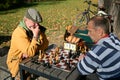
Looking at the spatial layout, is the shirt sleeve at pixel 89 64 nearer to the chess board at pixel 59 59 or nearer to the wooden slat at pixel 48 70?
the chess board at pixel 59 59

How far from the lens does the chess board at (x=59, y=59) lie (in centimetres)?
339

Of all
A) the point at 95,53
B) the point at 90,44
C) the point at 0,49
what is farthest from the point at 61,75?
the point at 0,49

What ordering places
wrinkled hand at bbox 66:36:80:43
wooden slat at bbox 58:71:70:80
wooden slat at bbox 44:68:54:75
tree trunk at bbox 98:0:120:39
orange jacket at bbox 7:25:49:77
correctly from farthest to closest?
tree trunk at bbox 98:0:120:39 → wrinkled hand at bbox 66:36:80:43 → orange jacket at bbox 7:25:49:77 → wooden slat at bbox 44:68:54:75 → wooden slat at bbox 58:71:70:80

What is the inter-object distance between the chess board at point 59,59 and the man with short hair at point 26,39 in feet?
0.71

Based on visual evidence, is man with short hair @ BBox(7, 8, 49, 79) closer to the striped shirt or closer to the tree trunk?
the striped shirt

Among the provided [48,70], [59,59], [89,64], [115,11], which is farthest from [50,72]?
[115,11]

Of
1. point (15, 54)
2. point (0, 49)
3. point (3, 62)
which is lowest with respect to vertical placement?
point (0, 49)

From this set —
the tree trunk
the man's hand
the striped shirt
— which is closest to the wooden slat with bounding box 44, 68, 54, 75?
the striped shirt

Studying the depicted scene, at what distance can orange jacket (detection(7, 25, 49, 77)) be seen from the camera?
3.81 metres

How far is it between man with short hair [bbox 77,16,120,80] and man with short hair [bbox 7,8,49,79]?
1099 millimetres

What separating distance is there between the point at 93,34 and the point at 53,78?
79 cm

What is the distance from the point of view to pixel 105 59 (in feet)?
9.20

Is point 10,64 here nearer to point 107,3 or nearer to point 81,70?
point 81,70

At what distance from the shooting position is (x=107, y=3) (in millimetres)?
7387
